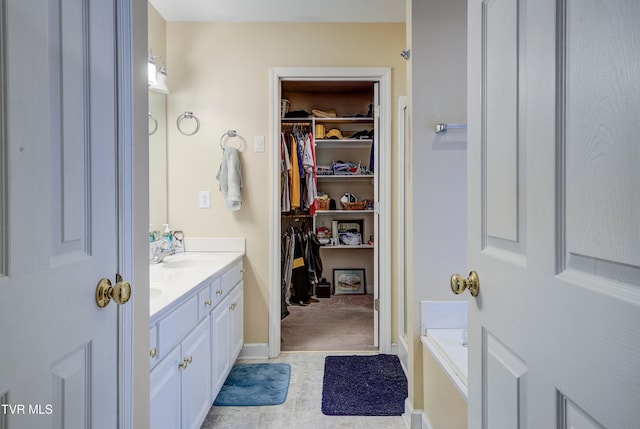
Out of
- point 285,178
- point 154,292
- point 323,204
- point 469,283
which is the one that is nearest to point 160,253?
point 154,292

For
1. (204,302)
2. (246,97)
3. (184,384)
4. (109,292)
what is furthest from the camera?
(246,97)

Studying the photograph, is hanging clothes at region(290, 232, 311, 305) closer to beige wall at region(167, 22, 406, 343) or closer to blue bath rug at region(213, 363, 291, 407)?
beige wall at region(167, 22, 406, 343)

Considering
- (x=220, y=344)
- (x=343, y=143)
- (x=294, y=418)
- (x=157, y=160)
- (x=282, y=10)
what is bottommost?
(x=294, y=418)

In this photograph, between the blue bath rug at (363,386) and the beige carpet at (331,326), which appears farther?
Answer: the beige carpet at (331,326)

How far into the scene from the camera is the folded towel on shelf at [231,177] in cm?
260

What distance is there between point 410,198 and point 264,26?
1.81 m

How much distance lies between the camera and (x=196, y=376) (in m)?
1.66

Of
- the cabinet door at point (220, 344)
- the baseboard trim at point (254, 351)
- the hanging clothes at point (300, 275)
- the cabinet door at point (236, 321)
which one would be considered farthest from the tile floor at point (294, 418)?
the hanging clothes at point (300, 275)

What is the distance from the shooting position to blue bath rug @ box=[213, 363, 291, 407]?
2.11 meters

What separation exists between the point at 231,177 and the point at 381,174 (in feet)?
3.65

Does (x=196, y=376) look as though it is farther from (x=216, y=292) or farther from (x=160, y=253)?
(x=160, y=253)

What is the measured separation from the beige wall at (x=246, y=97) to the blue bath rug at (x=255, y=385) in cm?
26

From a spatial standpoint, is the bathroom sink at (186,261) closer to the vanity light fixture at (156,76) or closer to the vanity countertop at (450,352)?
the vanity light fixture at (156,76)

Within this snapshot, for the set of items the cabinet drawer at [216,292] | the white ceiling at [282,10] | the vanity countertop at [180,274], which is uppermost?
the white ceiling at [282,10]
